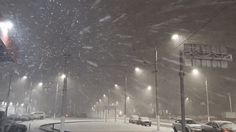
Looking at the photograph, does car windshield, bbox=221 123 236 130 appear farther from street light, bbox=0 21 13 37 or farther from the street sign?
street light, bbox=0 21 13 37

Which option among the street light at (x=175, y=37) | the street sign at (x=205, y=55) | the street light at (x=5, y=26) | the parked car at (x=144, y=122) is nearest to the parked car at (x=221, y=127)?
the street sign at (x=205, y=55)

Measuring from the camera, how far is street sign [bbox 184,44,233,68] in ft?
70.6

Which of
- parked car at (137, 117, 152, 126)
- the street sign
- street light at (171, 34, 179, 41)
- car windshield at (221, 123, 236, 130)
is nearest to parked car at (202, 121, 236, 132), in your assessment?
car windshield at (221, 123, 236, 130)

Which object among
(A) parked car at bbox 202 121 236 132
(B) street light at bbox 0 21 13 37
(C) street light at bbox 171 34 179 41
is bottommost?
(A) parked car at bbox 202 121 236 132

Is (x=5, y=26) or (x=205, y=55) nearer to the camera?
(x=5, y=26)

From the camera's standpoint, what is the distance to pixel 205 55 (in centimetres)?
2253

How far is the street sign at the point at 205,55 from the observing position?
2153 cm

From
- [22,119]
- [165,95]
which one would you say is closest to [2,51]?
[22,119]

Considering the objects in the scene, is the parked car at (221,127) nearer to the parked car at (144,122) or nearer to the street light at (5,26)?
the street light at (5,26)

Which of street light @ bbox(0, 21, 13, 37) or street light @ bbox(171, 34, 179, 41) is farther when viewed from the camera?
street light @ bbox(171, 34, 179, 41)

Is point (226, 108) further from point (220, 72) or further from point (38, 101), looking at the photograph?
point (38, 101)

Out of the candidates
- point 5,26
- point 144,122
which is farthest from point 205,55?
point 144,122

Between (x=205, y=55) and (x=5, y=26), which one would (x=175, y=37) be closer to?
(x=205, y=55)

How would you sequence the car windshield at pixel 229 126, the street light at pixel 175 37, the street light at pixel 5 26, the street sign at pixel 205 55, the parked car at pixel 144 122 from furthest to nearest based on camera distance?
the parked car at pixel 144 122 < the street sign at pixel 205 55 < the street light at pixel 175 37 < the car windshield at pixel 229 126 < the street light at pixel 5 26
